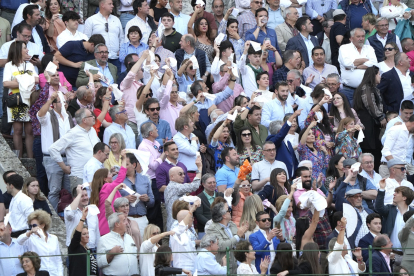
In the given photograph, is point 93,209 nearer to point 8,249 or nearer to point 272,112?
point 8,249

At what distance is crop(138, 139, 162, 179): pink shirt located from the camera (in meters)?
14.1

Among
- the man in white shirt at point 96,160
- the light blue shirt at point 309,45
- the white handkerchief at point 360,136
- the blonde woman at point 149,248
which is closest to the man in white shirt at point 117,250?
the blonde woman at point 149,248

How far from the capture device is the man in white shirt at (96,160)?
43.8 feet

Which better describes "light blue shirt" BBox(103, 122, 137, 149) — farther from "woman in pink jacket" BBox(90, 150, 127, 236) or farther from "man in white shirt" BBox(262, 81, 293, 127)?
"man in white shirt" BBox(262, 81, 293, 127)

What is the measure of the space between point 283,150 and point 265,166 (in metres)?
0.68

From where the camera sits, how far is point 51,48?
1709cm

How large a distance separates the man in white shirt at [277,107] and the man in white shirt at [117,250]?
4.32 m

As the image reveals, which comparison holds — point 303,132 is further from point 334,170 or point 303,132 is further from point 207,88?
point 207,88

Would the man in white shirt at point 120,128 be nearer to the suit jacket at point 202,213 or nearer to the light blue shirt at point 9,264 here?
the suit jacket at point 202,213

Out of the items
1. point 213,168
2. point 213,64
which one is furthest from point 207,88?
point 213,168

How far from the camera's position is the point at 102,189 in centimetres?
1283

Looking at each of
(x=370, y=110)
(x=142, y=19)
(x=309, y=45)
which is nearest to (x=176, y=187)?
(x=370, y=110)

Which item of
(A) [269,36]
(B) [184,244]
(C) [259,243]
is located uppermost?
(A) [269,36]

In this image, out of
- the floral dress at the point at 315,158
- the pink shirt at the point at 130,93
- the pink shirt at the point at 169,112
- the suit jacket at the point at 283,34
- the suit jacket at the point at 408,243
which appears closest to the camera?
the suit jacket at the point at 408,243
